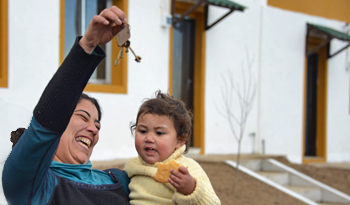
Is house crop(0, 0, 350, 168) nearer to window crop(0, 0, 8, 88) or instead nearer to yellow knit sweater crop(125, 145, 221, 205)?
window crop(0, 0, 8, 88)

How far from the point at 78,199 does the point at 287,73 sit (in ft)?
26.5

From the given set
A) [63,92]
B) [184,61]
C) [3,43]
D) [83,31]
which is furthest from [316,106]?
[63,92]

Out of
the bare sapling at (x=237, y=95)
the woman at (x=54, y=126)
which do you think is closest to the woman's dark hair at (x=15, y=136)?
the woman at (x=54, y=126)

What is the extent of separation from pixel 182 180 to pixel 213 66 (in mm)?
6024

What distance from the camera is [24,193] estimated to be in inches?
50.1

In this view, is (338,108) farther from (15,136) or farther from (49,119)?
(49,119)

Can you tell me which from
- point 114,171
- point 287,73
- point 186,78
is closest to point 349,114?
point 287,73

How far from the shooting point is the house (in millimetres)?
→ 5156

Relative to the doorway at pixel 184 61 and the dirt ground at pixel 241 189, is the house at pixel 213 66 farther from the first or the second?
the dirt ground at pixel 241 189

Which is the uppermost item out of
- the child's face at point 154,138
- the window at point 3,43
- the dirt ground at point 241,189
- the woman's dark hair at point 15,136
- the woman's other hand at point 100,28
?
the window at point 3,43

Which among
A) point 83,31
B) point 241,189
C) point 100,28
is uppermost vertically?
point 83,31

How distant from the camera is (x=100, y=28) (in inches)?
46.7

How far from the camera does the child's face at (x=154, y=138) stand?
2.00m

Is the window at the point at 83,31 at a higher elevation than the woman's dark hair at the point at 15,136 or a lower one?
higher
